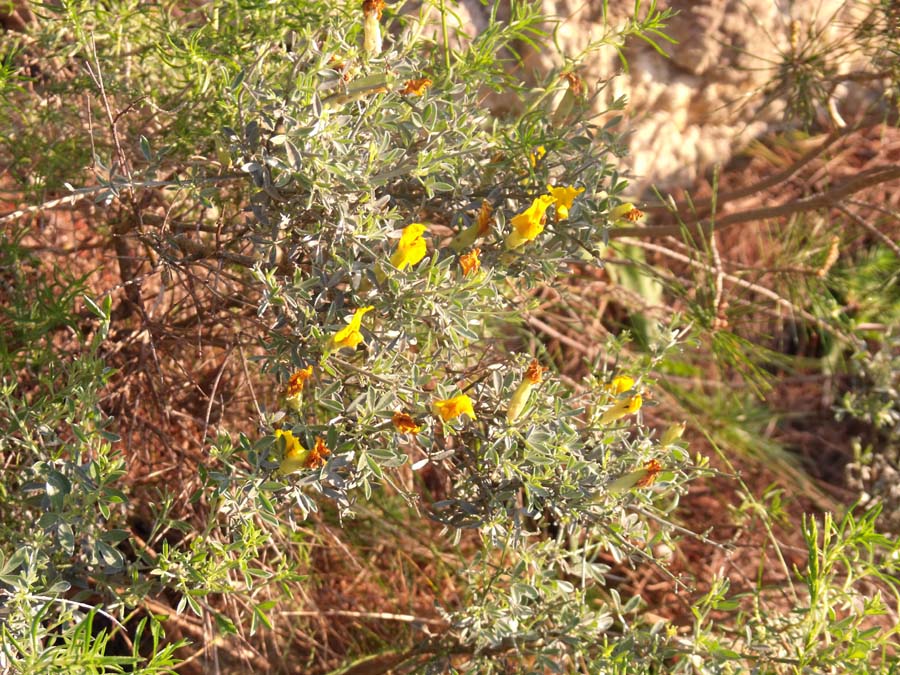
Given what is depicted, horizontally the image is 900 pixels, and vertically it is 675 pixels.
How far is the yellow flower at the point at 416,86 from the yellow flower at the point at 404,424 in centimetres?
47

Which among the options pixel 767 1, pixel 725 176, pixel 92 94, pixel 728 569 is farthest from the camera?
pixel 725 176

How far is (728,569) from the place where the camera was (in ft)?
8.27

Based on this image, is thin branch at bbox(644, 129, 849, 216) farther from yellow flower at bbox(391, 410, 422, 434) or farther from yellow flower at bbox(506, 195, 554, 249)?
yellow flower at bbox(391, 410, 422, 434)

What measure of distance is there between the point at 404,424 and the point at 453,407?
0.21 feet

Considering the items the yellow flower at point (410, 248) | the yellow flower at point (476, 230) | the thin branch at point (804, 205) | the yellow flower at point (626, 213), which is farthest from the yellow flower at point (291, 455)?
the thin branch at point (804, 205)

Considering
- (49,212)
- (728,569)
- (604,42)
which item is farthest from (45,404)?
(728,569)

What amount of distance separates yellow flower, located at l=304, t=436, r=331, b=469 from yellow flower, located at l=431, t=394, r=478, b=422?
0.15 m

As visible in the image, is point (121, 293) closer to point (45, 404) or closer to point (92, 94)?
point (92, 94)

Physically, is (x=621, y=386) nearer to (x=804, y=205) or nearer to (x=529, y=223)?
(x=529, y=223)

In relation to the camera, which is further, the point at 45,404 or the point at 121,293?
the point at 121,293

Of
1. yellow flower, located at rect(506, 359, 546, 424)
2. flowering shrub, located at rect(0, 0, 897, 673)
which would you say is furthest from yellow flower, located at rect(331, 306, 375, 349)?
yellow flower, located at rect(506, 359, 546, 424)

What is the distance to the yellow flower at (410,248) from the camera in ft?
3.63

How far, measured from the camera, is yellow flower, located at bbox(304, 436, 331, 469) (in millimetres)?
1080

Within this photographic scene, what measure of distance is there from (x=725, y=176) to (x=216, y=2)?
6.99 ft
